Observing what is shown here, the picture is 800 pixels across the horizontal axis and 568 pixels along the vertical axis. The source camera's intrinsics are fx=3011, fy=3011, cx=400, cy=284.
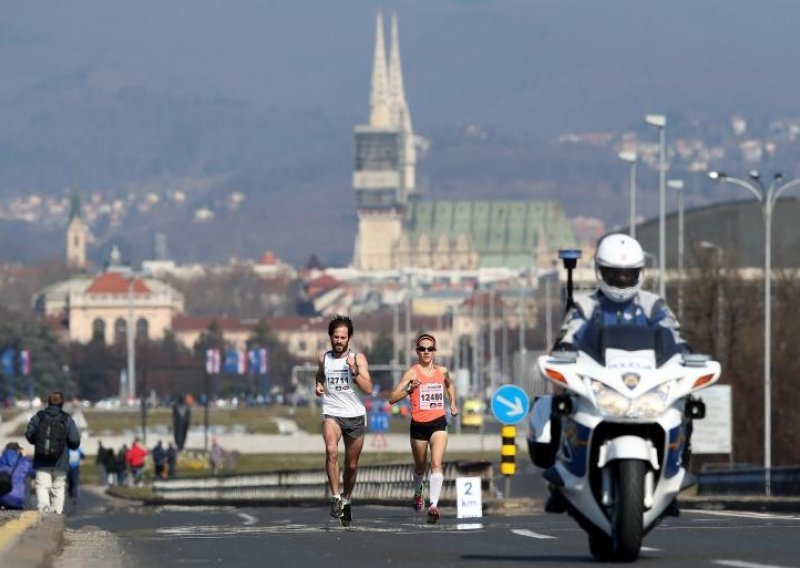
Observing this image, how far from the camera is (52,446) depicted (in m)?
32.1

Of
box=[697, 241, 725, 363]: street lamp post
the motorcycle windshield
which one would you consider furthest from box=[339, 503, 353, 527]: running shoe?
box=[697, 241, 725, 363]: street lamp post

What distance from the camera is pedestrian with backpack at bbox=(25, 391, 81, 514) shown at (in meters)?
32.0

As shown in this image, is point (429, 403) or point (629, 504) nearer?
point (629, 504)

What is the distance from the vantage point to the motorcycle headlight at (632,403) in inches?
688

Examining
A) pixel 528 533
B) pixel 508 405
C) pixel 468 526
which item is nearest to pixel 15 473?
pixel 508 405

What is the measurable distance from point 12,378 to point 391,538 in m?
165

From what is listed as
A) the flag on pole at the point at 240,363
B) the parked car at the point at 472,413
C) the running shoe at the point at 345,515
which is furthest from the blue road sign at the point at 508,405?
the flag on pole at the point at 240,363

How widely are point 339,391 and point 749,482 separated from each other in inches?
862

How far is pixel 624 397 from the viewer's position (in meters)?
17.5

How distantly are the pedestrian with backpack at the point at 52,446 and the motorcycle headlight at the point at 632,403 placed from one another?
48.9ft

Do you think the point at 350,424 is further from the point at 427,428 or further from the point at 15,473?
the point at 15,473

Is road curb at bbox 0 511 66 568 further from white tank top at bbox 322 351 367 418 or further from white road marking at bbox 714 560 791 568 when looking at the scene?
white road marking at bbox 714 560 791 568

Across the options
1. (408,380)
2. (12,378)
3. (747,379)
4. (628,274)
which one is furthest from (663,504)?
(12,378)

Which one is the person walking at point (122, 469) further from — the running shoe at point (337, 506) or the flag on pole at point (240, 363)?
the flag on pole at point (240, 363)
